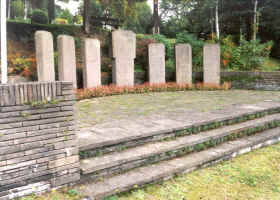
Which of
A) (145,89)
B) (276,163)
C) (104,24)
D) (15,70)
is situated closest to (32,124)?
(276,163)

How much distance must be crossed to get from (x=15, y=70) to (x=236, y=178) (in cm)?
887

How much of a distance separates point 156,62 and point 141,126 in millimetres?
5638

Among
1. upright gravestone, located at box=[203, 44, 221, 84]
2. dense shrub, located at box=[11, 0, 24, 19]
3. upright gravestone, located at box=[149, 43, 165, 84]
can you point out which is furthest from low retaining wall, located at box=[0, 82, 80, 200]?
dense shrub, located at box=[11, 0, 24, 19]

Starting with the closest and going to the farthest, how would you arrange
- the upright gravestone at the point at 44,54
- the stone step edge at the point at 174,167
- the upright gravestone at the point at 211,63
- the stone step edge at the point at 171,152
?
the stone step edge at the point at 174,167 → the stone step edge at the point at 171,152 → the upright gravestone at the point at 44,54 → the upright gravestone at the point at 211,63

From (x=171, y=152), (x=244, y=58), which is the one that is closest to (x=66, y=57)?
(x=171, y=152)

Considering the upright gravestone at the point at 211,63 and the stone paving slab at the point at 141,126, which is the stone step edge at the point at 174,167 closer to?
the stone paving slab at the point at 141,126

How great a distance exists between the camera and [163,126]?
408cm

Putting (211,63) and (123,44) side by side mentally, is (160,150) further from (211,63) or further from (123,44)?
(211,63)

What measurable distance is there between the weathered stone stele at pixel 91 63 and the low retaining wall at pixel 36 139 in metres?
5.61

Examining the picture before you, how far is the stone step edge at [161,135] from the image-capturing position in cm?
312

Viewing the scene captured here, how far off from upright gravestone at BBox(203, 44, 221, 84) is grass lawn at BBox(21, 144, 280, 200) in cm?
681

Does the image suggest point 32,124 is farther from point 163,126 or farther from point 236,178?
point 236,178

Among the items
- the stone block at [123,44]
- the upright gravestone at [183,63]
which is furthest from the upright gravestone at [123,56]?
the upright gravestone at [183,63]

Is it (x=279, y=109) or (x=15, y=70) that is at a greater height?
(x=15, y=70)
